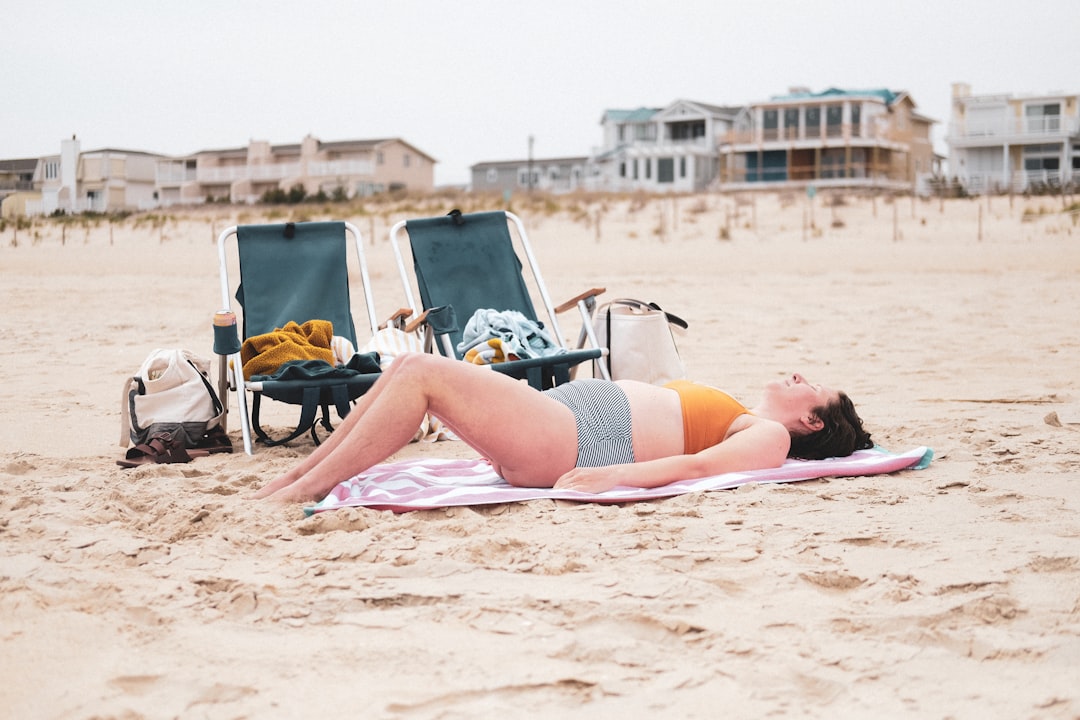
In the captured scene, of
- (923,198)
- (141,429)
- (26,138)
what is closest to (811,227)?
(923,198)

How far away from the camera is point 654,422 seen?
136 inches

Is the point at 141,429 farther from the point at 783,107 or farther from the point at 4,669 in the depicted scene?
the point at 783,107

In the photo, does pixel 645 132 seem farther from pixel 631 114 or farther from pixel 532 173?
pixel 532 173

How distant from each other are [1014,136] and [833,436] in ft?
119

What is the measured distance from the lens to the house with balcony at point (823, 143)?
1415 inches

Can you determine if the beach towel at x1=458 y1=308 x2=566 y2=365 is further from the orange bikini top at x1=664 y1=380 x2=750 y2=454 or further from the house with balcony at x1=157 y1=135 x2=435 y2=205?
the house with balcony at x1=157 y1=135 x2=435 y2=205

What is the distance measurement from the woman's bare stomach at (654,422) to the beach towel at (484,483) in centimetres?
12

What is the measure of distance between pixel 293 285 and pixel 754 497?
2.92 metres

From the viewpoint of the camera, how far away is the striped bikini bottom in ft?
11.0

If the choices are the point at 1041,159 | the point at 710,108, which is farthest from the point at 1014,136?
the point at 710,108

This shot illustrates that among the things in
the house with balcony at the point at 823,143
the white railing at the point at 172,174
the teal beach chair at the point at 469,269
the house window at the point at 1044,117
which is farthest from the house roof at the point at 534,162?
the teal beach chair at the point at 469,269

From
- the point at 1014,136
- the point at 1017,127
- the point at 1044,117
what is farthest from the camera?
the point at 1017,127

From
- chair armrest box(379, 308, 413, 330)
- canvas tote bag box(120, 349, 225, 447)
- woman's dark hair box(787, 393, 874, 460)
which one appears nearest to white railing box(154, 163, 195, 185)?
chair armrest box(379, 308, 413, 330)

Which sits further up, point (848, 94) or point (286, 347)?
point (848, 94)
